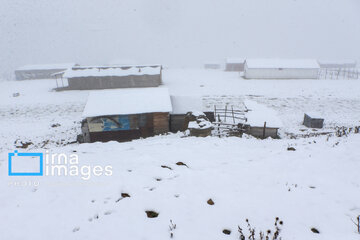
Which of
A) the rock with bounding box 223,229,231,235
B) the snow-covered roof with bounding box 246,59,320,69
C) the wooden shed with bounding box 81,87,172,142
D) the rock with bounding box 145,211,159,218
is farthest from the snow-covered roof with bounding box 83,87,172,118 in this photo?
the snow-covered roof with bounding box 246,59,320,69

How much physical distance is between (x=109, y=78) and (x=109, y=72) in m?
1.36

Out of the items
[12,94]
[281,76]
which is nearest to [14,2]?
[12,94]

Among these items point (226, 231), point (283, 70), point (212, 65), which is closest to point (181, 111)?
point (226, 231)

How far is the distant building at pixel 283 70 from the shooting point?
44.4 metres

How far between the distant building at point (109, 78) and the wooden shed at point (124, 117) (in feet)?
65.7

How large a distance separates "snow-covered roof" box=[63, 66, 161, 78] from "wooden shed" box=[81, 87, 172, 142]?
20.4 m

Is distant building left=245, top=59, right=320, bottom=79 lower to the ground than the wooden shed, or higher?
higher

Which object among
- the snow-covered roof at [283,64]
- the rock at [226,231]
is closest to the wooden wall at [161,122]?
the rock at [226,231]

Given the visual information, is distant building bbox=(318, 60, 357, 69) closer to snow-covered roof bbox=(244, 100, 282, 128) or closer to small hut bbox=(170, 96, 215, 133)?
snow-covered roof bbox=(244, 100, 282, 128)

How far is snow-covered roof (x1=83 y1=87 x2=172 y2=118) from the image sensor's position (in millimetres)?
16094

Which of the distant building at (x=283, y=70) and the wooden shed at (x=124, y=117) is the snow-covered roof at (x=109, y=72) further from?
the distant building at (x=283, y=70)

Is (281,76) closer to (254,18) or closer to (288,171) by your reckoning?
(288,171)

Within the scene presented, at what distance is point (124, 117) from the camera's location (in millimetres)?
16406

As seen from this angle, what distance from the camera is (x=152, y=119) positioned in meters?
16.9
